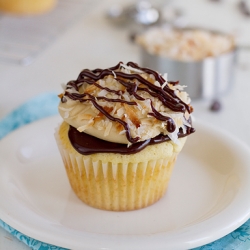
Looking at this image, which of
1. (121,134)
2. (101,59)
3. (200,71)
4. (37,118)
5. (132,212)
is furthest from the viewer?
(101,59)

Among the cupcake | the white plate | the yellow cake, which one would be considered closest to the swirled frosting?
the cupcake

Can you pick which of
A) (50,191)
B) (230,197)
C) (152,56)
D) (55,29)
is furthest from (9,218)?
(55,29)

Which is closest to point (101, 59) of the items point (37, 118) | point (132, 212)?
point (37, 118)

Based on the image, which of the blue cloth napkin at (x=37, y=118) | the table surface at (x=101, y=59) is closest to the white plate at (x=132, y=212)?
the blue cloth napkin at (x=37, y=118)

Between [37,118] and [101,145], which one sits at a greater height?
[101,145]

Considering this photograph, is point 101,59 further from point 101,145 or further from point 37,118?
point 101,145

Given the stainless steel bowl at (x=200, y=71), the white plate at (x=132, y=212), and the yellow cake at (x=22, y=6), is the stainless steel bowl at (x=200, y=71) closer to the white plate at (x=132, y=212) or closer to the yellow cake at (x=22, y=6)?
the white plate at (x=132, y=212)

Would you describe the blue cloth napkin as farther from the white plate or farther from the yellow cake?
the yellow cake
